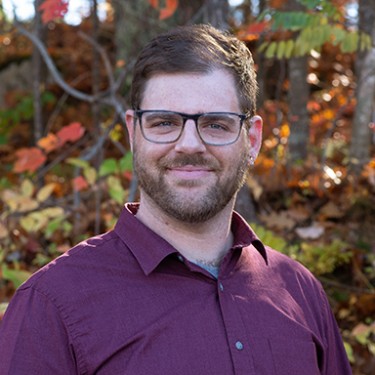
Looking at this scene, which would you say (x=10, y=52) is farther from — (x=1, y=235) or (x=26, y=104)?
(x=1, y=235)

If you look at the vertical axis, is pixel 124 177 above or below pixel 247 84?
below

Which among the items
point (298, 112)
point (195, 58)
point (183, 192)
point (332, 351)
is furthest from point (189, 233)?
point (298, 112)

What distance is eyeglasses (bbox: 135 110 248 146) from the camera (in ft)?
7.92

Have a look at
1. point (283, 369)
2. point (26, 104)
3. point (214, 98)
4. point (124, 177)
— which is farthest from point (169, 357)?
point (26, 104)

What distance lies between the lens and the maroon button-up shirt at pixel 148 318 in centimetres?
211

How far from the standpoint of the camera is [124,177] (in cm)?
618

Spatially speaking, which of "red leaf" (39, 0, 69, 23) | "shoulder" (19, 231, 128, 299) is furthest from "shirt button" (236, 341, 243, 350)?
"red leaf" (39, 0, 69, 23)

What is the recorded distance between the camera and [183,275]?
2.36 m

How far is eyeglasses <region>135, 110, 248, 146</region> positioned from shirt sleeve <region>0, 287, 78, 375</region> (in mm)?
656

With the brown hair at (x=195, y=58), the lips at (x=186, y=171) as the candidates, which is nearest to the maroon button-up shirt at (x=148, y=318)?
the lips at (x=186, y=171)

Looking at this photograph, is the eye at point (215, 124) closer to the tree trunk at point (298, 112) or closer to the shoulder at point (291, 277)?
the shoulder at point (291, 277)

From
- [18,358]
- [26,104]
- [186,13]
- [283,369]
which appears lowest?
[26,104]

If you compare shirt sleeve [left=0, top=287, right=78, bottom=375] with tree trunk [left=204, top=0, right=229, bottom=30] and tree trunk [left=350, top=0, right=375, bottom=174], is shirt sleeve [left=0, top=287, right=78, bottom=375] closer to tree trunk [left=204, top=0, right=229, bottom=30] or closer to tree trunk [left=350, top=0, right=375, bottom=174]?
tree trunk [left=204, top=0, right=229, bottom=30]

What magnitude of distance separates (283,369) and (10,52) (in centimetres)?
1155
